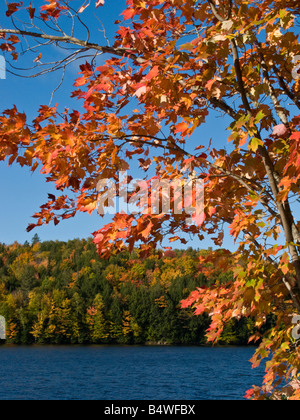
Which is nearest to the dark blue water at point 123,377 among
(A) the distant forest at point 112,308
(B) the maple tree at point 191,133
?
(A) the distant forest at point 112,308

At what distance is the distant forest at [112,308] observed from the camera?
300ft

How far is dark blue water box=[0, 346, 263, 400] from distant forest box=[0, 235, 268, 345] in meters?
22.2

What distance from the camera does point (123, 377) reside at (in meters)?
45.4

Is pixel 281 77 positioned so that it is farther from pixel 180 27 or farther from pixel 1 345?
pixel 1 345

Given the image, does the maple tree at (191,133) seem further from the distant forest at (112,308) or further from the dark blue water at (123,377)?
the distant forest at (112,308)

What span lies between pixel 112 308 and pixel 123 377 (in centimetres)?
4955

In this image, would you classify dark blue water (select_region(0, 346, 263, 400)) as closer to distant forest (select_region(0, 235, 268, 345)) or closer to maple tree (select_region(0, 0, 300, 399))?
distant forest (select_region(0, 235, 268, 345))

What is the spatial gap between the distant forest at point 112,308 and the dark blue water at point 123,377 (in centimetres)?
2217

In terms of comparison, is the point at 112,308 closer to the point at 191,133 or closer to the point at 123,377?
the point at 123,377

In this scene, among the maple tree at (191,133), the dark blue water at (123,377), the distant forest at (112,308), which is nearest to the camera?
the maple tree at (191,133)

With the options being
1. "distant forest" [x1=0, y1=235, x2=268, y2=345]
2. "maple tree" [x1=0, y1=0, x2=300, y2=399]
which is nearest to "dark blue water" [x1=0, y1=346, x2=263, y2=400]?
"distant forest" [x1=0, y1=235, x2=268, y2=345]

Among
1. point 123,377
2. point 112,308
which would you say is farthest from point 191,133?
point 112,308

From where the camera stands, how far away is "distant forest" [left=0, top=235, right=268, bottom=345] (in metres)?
91.6
